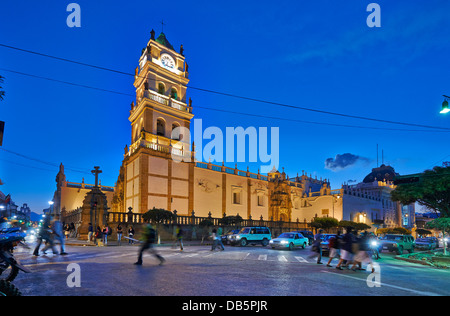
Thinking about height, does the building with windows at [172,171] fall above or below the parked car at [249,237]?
above

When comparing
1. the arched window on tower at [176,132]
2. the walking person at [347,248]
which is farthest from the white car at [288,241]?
the arched window on tower at [176,132]

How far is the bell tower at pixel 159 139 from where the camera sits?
36.0 meters

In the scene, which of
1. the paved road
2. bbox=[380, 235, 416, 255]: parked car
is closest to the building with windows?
bbox=[380, 235, 416, 255]: parked car

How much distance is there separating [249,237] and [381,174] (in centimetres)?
6996

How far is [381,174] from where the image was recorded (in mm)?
85125

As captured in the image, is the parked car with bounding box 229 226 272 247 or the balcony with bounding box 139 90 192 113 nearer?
the parked car with bounding box 229 226 272 247

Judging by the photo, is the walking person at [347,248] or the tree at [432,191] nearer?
the walking person at [347,248]

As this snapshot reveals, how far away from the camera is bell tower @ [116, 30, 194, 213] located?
3600 centimetres

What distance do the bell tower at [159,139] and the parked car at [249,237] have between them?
11.9 meters

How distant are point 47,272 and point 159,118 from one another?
1213 inches

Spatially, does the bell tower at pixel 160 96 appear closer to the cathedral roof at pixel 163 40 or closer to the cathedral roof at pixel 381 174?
the cathedral roof at pixel 163 40

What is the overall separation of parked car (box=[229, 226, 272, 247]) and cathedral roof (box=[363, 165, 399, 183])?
6493cm

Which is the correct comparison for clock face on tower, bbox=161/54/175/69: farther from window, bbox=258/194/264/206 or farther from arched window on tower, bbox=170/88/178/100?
window, bbox=258/194/264/206

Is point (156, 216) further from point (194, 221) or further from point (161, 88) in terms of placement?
point (161, 88)
